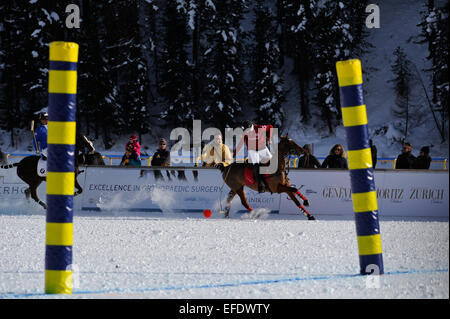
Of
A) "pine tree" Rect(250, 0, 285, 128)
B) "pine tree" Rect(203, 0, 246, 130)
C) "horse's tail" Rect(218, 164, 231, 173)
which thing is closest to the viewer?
"horse's tail" Rect(218, 164, 231, 173)

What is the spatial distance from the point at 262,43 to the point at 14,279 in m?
42.2

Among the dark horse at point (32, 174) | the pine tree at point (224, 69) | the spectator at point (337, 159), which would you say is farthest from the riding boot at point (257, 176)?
the pine tree at point (224, 69)

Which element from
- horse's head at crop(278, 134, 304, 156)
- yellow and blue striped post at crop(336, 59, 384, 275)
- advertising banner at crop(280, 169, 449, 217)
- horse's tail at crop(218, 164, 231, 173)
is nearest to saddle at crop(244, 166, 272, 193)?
horse's tail at crop(218, 164, 231, 173)

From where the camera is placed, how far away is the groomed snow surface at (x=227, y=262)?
15.9ft

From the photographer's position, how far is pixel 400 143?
43.6 m

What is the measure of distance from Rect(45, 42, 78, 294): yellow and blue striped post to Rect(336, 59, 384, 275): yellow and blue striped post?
2.49m

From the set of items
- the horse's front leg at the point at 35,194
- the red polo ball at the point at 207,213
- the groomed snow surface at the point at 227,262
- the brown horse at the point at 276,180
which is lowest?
the red polo ball at the point at 207,213

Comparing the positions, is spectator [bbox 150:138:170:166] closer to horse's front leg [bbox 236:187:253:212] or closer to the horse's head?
horse's front leg [bbox 236:187:253:212]

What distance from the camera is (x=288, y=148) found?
44.9ft

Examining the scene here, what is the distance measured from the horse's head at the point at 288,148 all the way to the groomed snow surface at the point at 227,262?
2.54 m

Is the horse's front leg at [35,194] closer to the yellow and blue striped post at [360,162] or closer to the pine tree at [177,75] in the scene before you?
the yellow and blue striped post at [360,162]

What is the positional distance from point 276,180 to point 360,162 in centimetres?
857

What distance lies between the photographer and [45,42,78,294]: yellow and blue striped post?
458 centimetres
